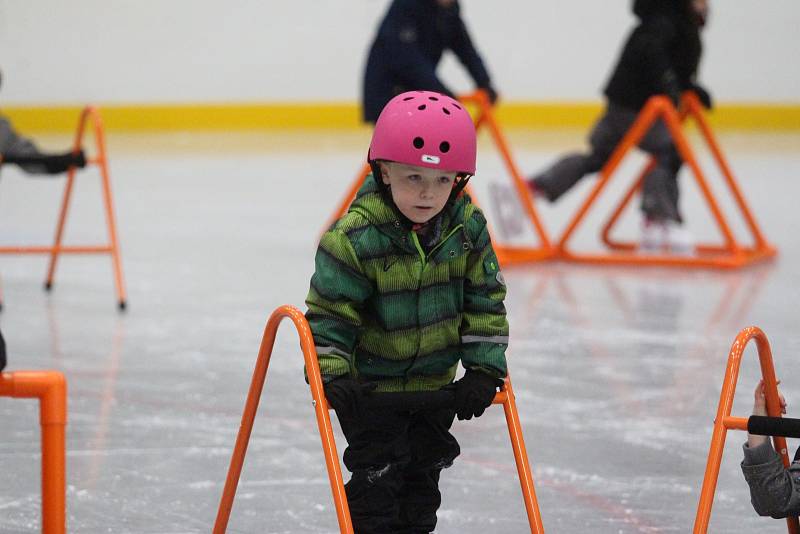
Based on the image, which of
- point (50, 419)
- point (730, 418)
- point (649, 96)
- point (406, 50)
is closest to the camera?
point (50, 419)

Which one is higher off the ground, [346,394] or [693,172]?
[693,172]

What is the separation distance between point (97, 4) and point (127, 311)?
10367 millimetres

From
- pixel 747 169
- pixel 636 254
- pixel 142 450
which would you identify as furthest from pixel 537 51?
pixel 142 450

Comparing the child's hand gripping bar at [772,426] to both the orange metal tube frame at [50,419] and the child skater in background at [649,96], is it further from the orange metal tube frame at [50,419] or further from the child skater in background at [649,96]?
the child skater in background at [649,96]

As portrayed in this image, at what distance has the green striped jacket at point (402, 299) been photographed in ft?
8.48

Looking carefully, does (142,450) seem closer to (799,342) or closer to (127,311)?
(127,311)

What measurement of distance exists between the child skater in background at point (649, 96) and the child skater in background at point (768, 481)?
193 inches

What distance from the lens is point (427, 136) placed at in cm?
254

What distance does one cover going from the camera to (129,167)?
41.0ft

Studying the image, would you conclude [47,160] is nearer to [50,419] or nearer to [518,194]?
[518,194]

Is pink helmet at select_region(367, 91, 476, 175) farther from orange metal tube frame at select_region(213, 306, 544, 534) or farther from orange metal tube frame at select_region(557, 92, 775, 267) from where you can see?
orange metal tube frame at select_region(557, 92, 775, 267)

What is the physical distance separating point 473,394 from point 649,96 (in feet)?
17.2

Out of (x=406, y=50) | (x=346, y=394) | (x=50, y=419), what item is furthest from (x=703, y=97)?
(x=50, y=419)

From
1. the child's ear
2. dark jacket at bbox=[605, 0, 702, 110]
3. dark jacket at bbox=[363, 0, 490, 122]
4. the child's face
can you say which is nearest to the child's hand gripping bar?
the child's face
